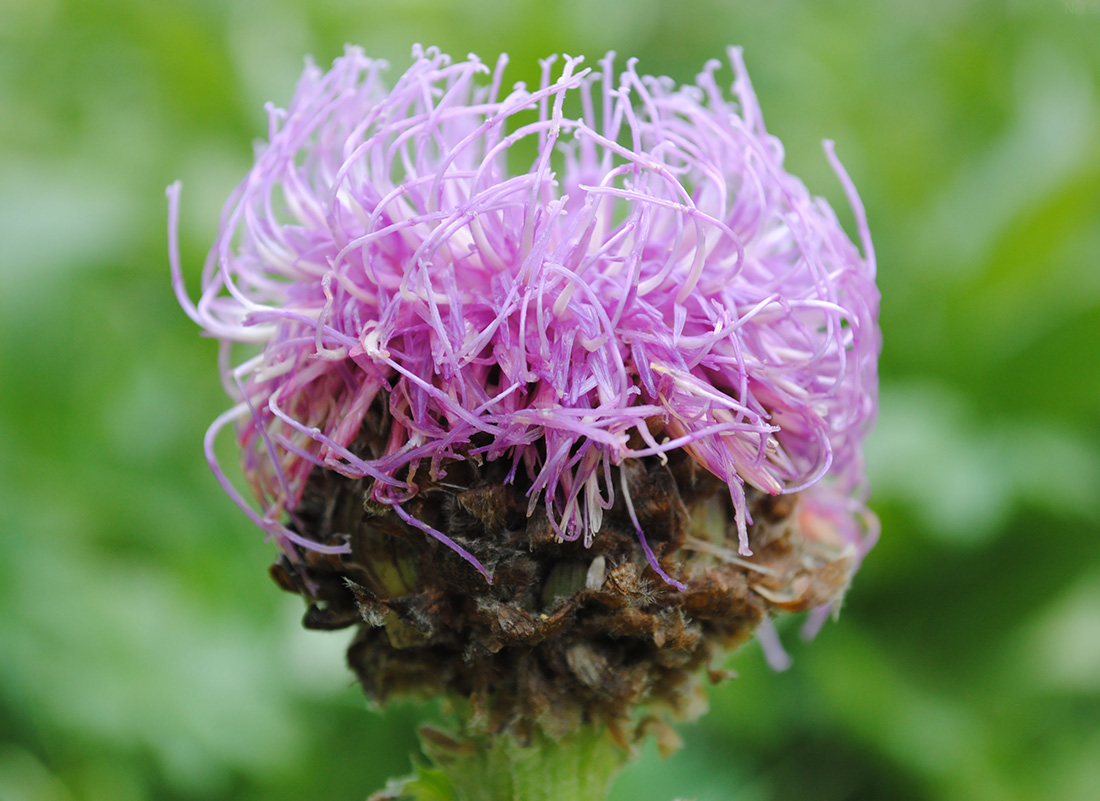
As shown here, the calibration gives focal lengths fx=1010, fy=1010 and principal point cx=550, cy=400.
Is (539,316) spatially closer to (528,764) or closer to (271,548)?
(528,764)

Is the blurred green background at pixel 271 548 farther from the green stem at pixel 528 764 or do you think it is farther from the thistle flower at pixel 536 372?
the thistle flower at pixel 536 372

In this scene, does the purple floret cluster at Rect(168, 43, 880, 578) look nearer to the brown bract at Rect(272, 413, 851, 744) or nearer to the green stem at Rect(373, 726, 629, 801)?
the brown bract at Rect(272, 413, 851, 744)

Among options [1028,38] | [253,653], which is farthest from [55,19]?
[1028,38]

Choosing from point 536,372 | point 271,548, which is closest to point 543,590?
point 536,372

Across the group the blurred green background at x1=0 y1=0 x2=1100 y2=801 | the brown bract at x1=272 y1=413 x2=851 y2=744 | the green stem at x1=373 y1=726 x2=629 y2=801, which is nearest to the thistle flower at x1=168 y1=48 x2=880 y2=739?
the brown bract at x1=272 y1=413 x2=851 y2=744

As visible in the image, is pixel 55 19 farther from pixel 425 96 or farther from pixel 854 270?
pixel 854 270

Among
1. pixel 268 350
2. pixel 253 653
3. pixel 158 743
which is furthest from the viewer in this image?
pixel 253 653
